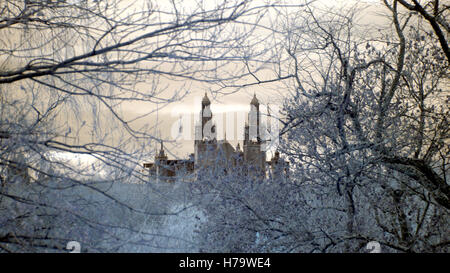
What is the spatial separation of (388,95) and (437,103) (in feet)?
2.53

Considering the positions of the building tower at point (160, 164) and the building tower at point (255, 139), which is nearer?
the building tower at point (160, 164)

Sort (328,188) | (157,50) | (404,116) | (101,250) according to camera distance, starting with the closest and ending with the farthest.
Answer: (157,50), (101,250), (404,116), (328,188)

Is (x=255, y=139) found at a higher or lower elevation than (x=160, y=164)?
higher

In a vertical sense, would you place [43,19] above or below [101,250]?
above

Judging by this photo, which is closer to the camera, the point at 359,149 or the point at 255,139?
the point at 359,149

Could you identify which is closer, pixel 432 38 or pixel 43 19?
pixel 43 19

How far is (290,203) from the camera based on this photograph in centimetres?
745

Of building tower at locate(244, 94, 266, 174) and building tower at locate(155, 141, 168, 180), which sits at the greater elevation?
building tower at locate(244, 94, 266, 174)

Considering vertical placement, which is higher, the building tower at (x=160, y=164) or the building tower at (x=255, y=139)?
the building tower at (x=255, y=139)

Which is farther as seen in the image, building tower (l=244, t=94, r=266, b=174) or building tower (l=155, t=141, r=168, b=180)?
building tower (l=244, t=94, r=266, b=174)

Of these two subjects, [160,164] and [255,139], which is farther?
[255,139]
